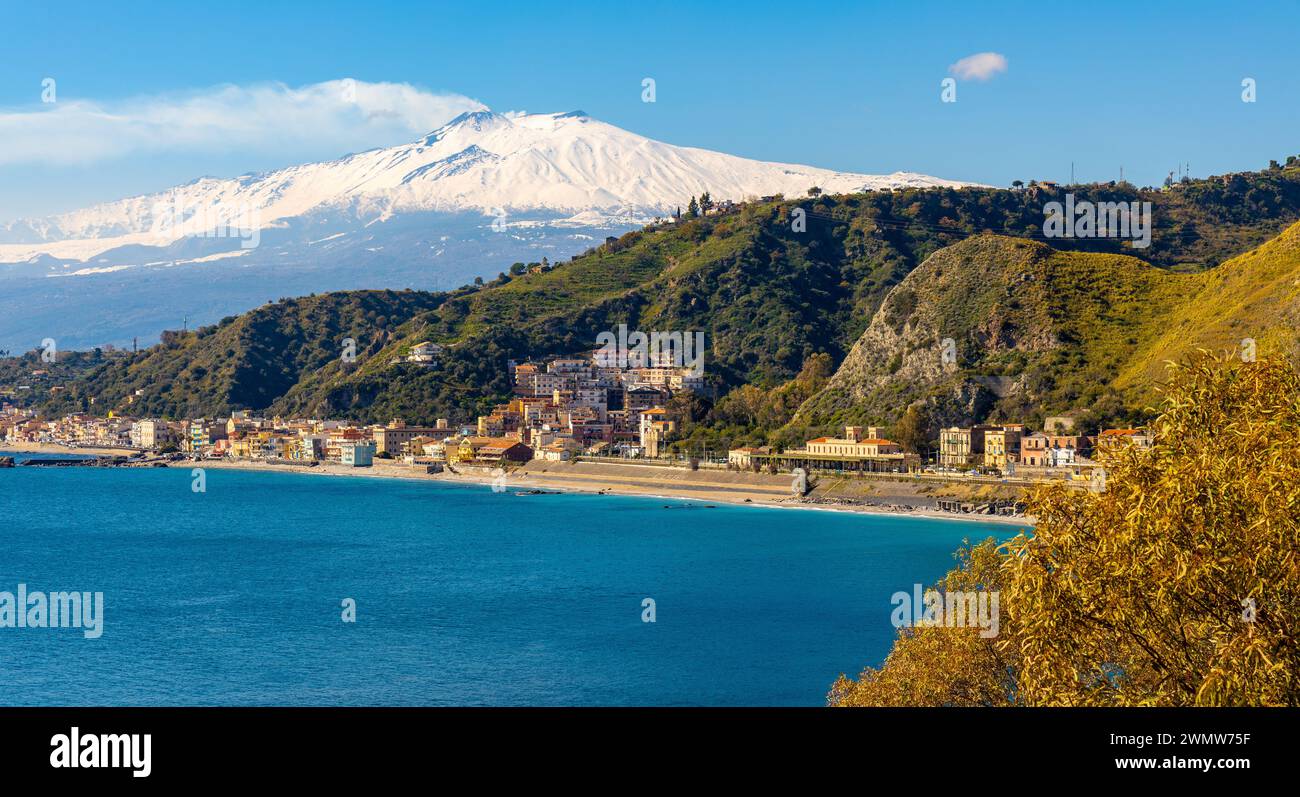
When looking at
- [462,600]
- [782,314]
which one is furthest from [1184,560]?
[782,314]

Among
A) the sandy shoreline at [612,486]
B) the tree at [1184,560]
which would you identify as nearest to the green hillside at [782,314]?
the sandy shoreline at [612,486]

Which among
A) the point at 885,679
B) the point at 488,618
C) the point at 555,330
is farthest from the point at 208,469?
the point at 885,679

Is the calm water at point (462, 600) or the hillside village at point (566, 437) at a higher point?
the hillside village at point (566, 437)

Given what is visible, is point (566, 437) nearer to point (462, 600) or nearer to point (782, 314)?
point (782, 314)

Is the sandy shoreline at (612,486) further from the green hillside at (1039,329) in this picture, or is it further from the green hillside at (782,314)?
the green hillside at (1039,329)

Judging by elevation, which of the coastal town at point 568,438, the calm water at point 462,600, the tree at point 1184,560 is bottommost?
the calm water at point 462,600
